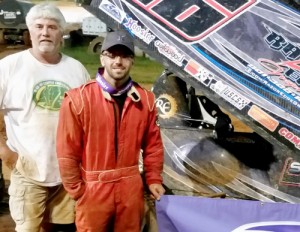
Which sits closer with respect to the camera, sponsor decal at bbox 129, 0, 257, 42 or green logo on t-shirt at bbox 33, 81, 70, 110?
green logo on t-shirt at bbox 33, 81, 70, 110

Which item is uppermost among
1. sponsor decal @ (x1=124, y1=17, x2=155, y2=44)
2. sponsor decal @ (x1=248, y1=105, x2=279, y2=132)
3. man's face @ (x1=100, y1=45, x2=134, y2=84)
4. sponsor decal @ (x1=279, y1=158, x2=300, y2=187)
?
man's face @ (x1=100, y1=45, x2=134, y2=84)

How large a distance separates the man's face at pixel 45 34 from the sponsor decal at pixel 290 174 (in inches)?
75.2

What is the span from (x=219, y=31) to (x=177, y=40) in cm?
27

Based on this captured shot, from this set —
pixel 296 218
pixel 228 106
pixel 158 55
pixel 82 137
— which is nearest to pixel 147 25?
pixel 158 55

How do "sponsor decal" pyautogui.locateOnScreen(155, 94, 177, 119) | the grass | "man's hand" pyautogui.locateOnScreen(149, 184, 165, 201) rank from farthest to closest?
the grass, "sponsor decal" pyautogui.locateOnScreen(155, 94, 177, 119), "man's hand" pyautogui.locateOnScreen(149, 184, 165, 201)

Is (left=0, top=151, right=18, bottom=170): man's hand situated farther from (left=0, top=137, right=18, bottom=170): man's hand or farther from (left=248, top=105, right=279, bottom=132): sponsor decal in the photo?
(left=248, top=105, right=279, bottom=132): sponsor decal

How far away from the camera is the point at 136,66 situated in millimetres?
14766

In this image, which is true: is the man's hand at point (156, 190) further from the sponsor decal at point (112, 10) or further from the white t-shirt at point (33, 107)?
the sponsor decal at point (112, 10)

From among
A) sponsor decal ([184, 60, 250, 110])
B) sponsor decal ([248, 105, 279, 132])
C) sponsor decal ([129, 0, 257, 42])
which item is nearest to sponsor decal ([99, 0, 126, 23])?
sponsor decal ([129, 0, 257, 42])

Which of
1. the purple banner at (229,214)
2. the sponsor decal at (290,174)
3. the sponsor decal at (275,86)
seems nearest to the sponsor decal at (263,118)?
the sponsor decal at (275,86)

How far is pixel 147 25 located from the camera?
482 centimetres

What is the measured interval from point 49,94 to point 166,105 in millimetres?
1462

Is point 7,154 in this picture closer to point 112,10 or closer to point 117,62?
point 117,62

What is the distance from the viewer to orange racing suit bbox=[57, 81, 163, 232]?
392 centimetres
